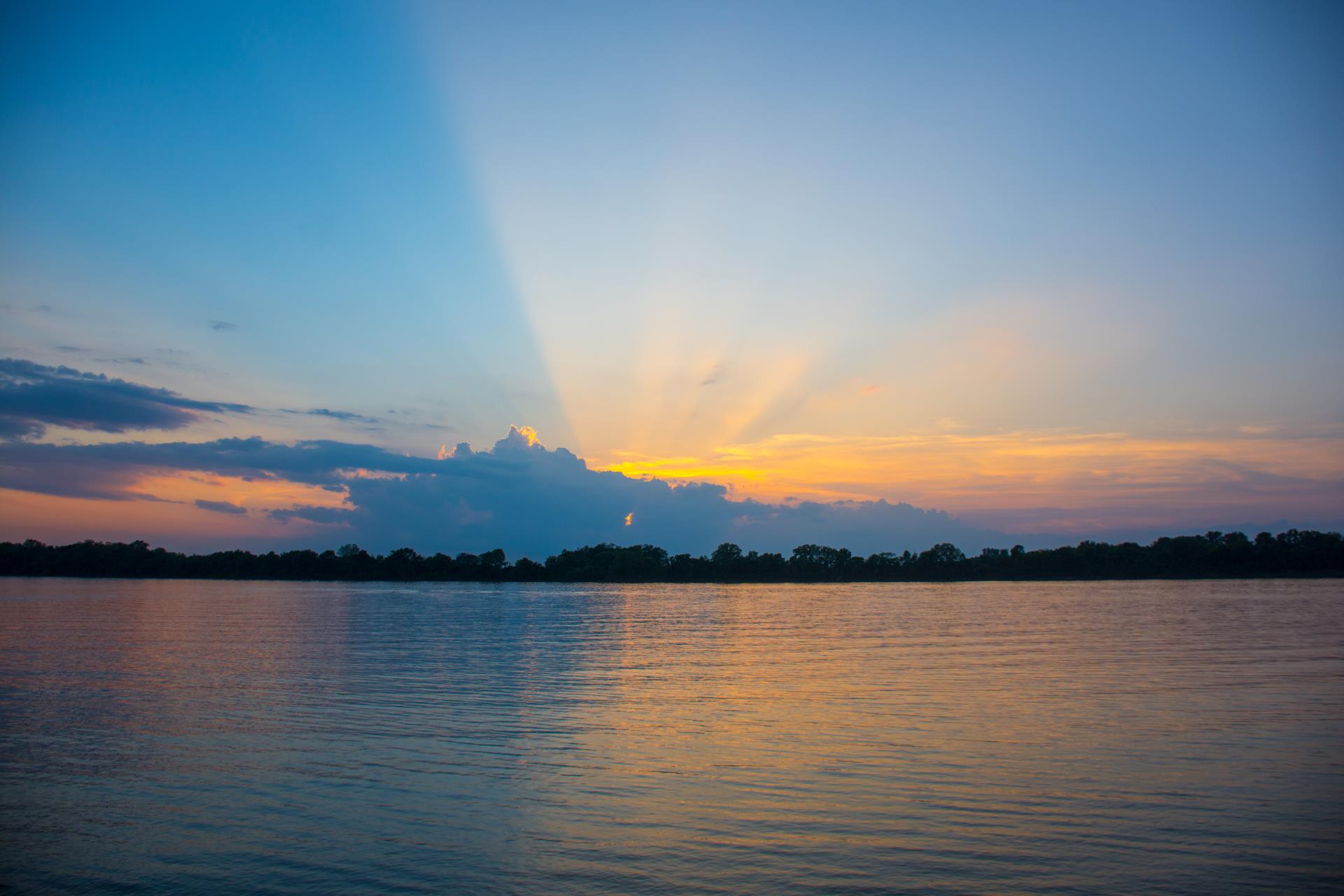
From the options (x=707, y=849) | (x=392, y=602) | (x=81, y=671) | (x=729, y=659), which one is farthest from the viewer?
(x=392, y=602)

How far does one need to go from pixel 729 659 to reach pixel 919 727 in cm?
1978

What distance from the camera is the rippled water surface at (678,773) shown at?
41.3 feet

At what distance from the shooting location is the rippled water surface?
496 inches

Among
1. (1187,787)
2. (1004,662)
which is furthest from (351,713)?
(1004,662)

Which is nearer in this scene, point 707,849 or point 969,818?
point 707,849

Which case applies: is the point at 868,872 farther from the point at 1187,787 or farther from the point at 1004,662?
the point at 1004,662

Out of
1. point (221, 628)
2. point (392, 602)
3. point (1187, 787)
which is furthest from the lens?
point (392, 602)

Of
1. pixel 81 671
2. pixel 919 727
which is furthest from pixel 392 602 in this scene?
pixel 919 727

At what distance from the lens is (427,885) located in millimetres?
12086

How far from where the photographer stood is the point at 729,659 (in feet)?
136

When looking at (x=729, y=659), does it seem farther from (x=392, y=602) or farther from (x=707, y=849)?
(x=392, y=602)

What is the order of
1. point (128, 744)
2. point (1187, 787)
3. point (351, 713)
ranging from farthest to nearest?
point (351, 713)
point (128, 744)
point (1187, 787)

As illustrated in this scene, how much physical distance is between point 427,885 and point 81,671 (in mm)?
31916

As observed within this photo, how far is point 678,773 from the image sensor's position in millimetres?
17812
